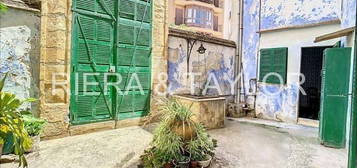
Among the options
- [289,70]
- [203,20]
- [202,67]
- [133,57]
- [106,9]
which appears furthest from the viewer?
[203,20]

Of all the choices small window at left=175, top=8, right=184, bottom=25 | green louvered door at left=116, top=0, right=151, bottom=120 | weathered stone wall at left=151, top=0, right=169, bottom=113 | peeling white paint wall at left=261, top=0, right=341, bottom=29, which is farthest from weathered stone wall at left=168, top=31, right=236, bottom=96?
small window at left=175, top=8, right=184, bottom=25

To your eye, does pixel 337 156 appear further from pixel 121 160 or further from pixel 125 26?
pixel 125 26

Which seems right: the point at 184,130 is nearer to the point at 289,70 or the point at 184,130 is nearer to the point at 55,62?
the point at 55,62

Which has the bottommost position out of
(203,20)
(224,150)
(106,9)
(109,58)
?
(224,150)

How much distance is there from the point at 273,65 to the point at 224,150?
3.96 m

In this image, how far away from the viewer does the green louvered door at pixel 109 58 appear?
4684mm

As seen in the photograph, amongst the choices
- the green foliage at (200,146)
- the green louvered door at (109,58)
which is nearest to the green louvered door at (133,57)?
the green louvered door at (109,58)

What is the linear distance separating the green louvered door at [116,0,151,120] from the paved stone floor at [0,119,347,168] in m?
0.60

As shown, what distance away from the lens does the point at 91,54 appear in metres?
4.82

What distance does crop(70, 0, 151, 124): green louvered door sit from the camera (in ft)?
15.4

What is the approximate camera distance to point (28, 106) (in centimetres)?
414

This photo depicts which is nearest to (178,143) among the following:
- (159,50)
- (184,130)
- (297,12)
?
(184,130)

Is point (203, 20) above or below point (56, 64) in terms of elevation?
above

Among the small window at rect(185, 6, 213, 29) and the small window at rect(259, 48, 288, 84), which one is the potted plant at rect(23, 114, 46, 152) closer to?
the small window at rect(259, 48, 288, 84)
